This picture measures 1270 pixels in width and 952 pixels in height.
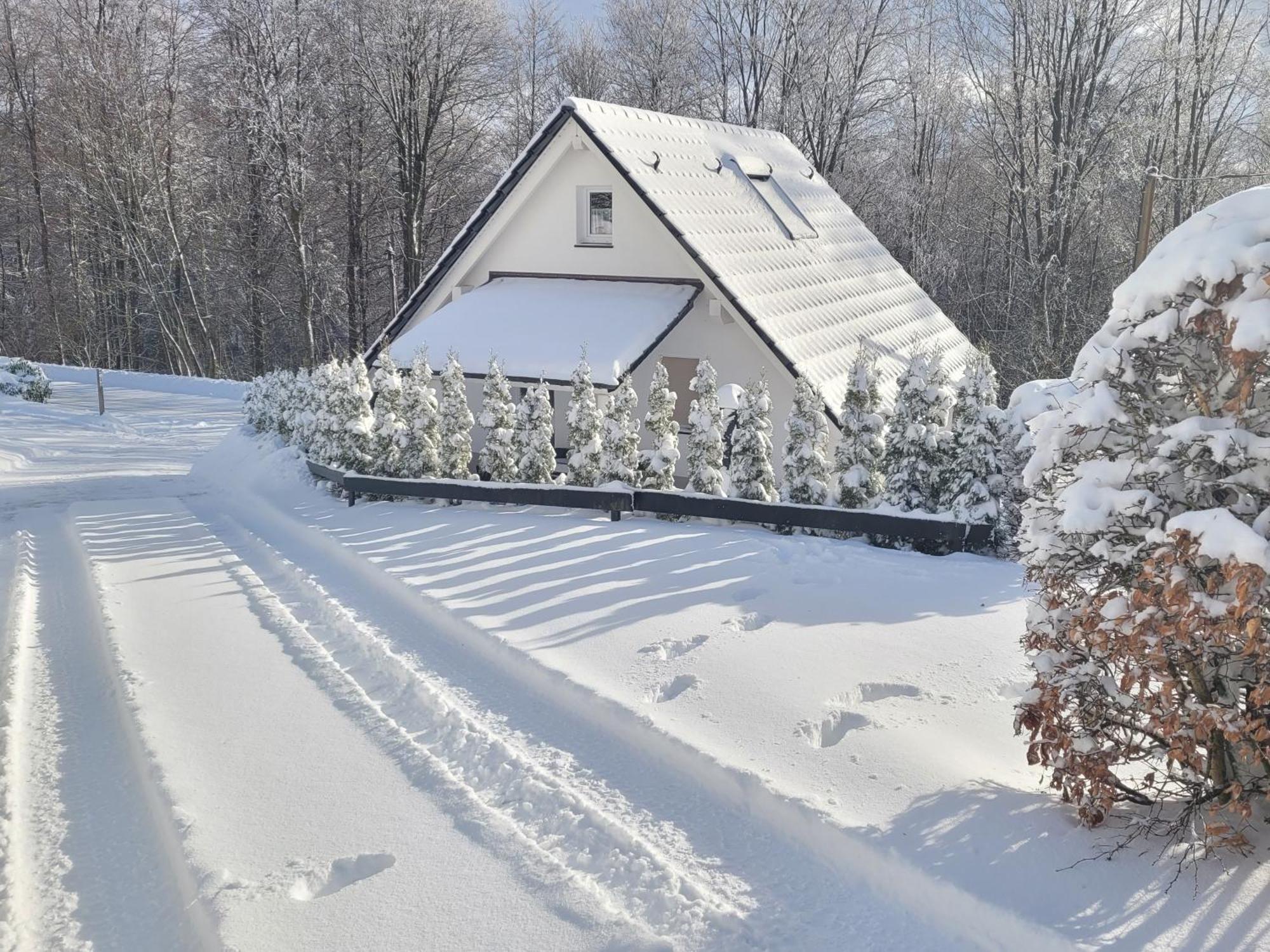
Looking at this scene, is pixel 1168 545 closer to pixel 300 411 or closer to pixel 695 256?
pixel 695 256

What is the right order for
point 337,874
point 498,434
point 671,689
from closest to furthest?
1. point 337,874
2. point 671,689
3. point 498,434

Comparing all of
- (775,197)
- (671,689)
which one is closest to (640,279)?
(775,197)

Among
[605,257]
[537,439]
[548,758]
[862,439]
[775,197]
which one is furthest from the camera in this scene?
[775,197]

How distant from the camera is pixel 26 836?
5.92 meters

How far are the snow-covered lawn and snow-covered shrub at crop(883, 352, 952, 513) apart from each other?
980 mm

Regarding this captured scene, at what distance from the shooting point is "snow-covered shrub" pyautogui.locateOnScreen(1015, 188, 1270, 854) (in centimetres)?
455

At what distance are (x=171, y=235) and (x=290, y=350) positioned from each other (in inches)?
443

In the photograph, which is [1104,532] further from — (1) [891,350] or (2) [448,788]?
(1) [891,350]

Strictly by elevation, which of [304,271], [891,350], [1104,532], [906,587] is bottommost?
[906,587]

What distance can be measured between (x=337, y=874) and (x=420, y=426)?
9606 millimetres

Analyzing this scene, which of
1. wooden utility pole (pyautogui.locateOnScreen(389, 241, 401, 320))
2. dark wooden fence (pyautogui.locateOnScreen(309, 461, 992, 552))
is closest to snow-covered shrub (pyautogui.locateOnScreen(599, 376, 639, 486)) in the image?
dark wooden fence (pyautogui.locateOnScreen(309, 461, 992, 552))

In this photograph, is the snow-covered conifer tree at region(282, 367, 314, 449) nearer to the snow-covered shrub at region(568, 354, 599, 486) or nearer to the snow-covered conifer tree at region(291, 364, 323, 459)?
the snow-covered conifer tree at region(291, 364, 323, 459)

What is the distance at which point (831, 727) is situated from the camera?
6.77m

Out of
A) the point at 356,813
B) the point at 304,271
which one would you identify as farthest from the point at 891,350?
the point at 304,271
